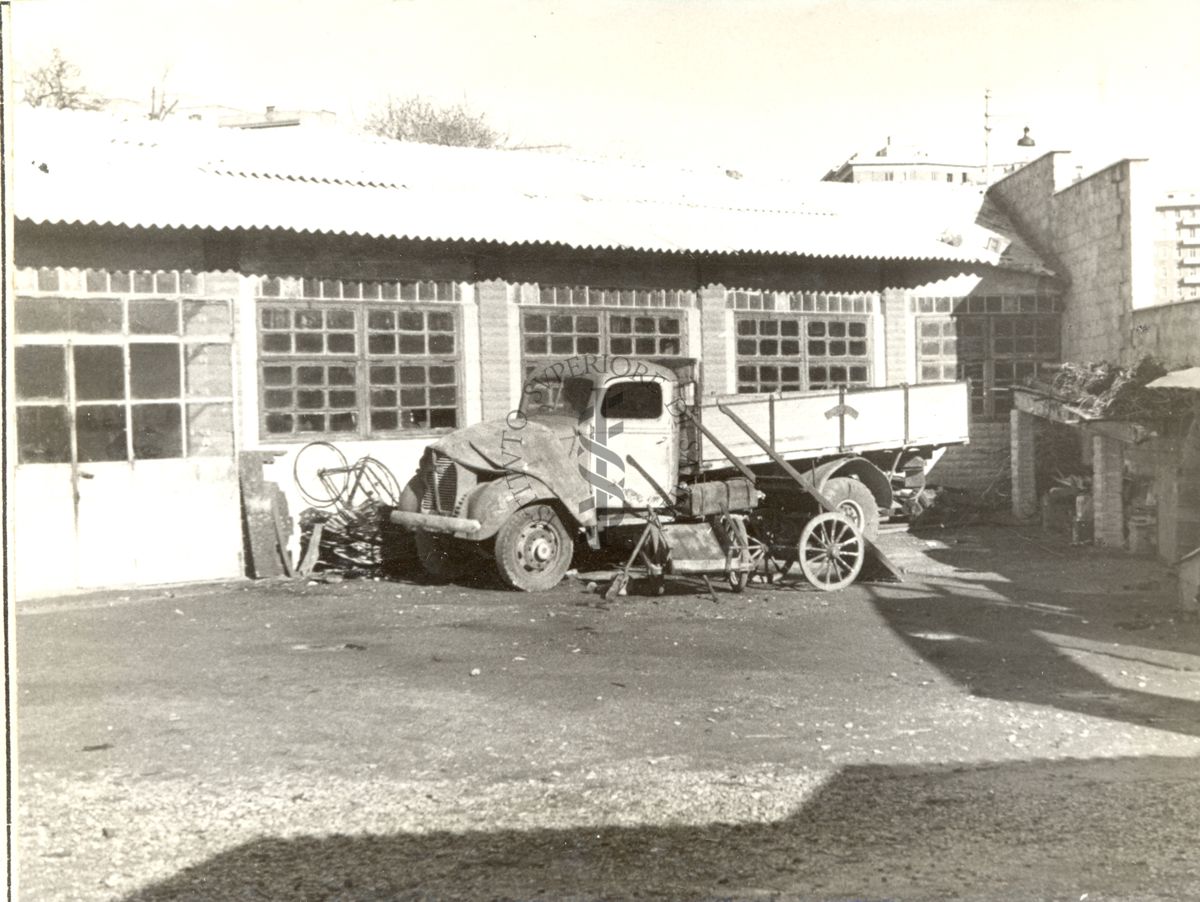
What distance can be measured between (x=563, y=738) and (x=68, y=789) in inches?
93.7

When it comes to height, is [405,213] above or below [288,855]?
above

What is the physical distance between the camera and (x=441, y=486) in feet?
37.9

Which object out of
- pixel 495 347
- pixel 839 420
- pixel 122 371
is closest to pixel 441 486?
pixel 495 347

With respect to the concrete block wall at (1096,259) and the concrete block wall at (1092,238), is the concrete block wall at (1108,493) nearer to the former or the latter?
the concrete block wall at (1092,238)

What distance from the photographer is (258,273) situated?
42.9ft

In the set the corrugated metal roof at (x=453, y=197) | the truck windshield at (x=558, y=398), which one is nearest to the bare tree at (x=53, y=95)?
the corrugated metal roof at (x=453, y=197)

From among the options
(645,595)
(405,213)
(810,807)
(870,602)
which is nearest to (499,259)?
(405,213)

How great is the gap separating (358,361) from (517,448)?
10.9 feet

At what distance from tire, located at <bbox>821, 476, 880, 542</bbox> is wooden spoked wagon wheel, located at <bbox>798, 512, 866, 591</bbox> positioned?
1562 millimetres

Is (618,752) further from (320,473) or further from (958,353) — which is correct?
(958,353)

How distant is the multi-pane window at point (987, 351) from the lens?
1762 cm

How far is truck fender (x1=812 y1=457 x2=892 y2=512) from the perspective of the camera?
13195 mm

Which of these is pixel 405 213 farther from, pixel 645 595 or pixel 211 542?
pixel 645 595

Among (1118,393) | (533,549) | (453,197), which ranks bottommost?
(533,549)
